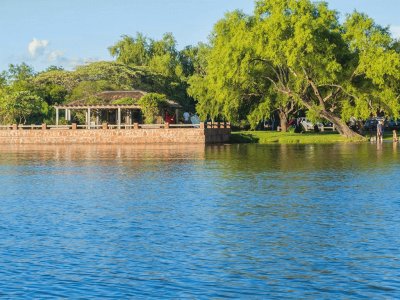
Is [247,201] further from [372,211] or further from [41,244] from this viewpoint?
[41,244]

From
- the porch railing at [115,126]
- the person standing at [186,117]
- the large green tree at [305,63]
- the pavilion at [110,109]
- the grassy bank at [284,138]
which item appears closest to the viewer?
the large green tree at [305,63]

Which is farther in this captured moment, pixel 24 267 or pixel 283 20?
pixel 283 20

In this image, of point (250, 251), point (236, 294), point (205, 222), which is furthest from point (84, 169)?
point (236, 294)

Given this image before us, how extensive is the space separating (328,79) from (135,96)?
24.3m

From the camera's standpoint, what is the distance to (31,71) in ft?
430

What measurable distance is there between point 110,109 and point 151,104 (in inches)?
335

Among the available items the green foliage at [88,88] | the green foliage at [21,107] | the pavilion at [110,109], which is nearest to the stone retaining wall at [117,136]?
the pavilion at [110,109]

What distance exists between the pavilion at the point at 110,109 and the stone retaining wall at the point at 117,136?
1.97 metres

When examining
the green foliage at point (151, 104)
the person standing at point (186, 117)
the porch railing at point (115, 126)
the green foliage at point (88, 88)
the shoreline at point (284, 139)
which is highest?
the green foliage at point (88, 88)

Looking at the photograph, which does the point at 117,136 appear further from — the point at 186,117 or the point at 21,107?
the point at 21,107

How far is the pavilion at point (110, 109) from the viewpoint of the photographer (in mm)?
83106

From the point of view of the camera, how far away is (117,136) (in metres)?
79.3

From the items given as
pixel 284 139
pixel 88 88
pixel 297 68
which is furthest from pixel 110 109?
pixel 297 68

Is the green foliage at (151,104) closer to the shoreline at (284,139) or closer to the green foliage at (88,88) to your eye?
the shoreline at (284,139)
